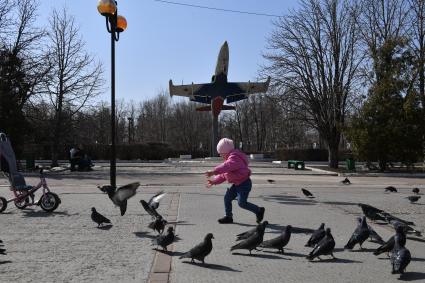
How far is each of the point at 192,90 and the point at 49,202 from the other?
121 feet

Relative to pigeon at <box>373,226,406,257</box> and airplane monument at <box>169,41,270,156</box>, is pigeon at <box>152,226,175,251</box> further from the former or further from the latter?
airplane monument at <box>169,41,270,156</box>

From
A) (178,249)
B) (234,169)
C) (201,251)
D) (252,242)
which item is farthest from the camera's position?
(234,169)

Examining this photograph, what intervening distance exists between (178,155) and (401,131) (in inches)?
1328

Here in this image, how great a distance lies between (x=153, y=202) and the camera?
10.1 meters

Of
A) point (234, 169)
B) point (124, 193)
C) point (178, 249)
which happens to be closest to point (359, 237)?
point (178, 249)

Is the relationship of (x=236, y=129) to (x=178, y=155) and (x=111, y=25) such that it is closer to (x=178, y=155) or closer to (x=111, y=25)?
(x=178, y=155)

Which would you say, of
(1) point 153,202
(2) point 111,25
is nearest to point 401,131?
(2) point 111,25

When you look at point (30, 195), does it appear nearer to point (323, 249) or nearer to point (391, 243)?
point (323, 249)

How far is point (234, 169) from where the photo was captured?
9.90m

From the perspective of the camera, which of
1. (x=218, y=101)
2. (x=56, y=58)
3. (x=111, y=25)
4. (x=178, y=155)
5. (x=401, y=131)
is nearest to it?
(x=111, y=25)

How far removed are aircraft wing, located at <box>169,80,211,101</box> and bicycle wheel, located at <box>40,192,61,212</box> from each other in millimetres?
36649

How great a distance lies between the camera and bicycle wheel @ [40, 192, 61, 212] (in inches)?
461

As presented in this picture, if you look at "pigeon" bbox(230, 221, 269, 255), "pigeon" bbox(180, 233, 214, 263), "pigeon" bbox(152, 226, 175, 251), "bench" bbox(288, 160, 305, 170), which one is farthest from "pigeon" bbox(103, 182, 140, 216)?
"bench" bbox(288, 160, 305, 170)

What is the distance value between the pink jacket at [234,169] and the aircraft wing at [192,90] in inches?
1505
